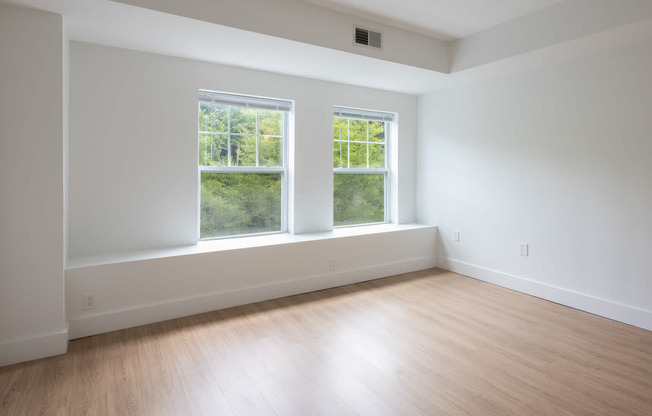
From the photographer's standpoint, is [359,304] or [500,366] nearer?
[500,366]

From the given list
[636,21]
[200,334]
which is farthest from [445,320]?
[636,21]

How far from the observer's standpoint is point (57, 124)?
2416mm

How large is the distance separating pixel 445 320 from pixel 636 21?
103 inches

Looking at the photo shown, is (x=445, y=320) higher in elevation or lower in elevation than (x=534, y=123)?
lower

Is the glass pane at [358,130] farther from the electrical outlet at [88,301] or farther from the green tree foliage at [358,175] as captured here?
the electrical outlet at [88,301]

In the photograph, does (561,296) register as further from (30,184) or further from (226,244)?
(30,184)

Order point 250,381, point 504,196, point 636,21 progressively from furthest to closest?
point 504,196 < point 636,21 < point 250,381

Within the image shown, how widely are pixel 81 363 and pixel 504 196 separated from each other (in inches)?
160

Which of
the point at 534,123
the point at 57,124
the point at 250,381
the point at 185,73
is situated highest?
the point at 185,73

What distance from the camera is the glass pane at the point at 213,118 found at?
11.7 feet

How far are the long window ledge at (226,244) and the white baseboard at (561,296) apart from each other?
0.79 meters

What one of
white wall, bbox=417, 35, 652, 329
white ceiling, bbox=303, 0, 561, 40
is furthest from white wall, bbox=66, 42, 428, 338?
white wall, bbox=417, 35, 652, 329

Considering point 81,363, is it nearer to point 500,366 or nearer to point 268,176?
point 268,176

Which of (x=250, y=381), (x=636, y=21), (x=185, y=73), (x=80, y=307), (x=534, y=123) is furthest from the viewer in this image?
(x=534, y=123)
